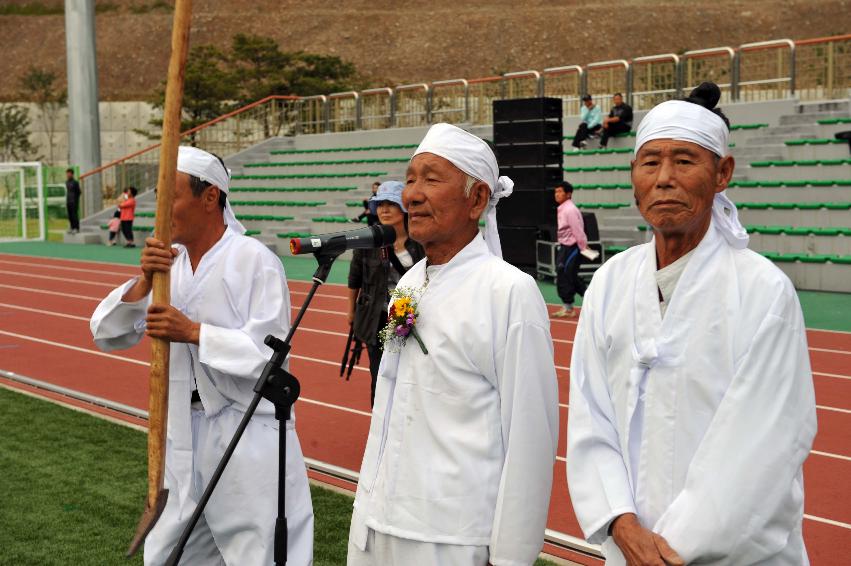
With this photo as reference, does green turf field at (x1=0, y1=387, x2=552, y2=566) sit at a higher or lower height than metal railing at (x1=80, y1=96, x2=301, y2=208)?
lower

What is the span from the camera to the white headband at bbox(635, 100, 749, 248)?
8.55 feet

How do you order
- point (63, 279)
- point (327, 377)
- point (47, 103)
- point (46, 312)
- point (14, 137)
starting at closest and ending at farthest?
point (327, 377), point (46, 312), point (63, 279), point (14, 137), point (47, 103)

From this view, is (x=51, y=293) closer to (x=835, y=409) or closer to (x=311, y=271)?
(x=311, y=271)

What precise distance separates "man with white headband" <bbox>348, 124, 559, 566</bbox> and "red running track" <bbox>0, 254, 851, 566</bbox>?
2956 mm

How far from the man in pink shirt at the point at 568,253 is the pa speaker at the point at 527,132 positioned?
2786 millimetres

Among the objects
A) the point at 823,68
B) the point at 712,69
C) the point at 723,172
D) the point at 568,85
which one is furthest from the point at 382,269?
the point at 568,85

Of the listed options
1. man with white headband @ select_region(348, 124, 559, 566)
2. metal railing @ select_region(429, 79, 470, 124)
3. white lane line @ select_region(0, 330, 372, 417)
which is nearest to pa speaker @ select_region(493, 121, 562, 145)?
white lane line @ select_region(0, 330, 372, 417)

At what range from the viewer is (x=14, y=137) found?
5978cm

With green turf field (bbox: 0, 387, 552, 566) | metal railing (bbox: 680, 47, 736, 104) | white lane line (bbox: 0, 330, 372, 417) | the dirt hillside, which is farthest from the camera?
the dirt hillside

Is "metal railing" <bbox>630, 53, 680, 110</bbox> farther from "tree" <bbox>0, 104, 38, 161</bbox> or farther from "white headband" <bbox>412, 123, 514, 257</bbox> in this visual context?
"tree" <bbox>0, 104, 38, 161</bbox>

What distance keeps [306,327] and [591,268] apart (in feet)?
16.4

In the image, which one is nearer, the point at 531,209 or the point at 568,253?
the point at 568,253

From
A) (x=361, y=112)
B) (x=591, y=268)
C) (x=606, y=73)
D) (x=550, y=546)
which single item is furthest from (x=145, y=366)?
(x=361, y=112)

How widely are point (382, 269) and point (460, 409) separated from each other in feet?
14.5
